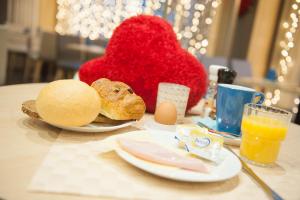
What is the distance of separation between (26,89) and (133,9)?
4623mm

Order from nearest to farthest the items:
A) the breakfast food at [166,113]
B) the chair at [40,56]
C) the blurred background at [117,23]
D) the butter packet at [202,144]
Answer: the butter packet at [202,144] → the breakfast food at [166,113] → the blurred background at [117,23] → the chair at [40,56]

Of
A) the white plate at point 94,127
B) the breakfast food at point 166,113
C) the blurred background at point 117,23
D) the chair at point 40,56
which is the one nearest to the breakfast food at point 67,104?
the white plate at point 94,127

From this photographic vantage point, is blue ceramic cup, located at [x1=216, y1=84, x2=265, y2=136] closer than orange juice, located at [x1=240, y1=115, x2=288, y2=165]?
No

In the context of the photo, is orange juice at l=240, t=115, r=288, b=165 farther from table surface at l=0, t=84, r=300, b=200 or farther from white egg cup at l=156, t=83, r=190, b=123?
white egg cup at l=156, t=83, r=190, b=123

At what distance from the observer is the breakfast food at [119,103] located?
693mm

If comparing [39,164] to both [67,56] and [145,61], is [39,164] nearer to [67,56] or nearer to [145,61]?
[145,61]

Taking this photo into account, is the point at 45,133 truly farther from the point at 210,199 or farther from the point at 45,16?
the point at 45,16

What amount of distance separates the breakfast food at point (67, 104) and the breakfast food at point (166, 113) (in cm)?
23

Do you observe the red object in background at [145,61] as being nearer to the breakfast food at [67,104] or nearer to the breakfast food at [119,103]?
the breakfast food at [119,103]

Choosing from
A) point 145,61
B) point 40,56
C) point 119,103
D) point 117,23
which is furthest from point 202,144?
point 40,56

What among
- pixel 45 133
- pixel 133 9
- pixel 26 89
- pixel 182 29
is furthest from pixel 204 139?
pixel 133 9

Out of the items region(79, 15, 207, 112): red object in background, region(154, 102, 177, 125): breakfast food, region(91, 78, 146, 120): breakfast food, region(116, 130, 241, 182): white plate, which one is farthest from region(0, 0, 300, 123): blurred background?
region(116, 130, 241, 182): white plate

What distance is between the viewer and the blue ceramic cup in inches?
30.5

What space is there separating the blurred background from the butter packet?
3197 millimetres
